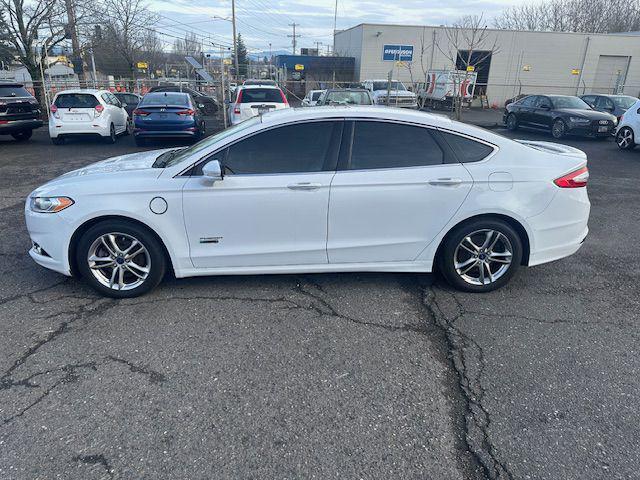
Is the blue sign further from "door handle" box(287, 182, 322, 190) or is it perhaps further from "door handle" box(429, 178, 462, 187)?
"door handle" box(287, 182, 322, 190)

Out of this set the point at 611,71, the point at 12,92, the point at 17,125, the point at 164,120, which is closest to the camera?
the point at 164,120

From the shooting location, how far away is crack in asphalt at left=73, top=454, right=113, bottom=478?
2.36 m

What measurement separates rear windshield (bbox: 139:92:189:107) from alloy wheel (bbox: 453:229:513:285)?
1076 centimetres

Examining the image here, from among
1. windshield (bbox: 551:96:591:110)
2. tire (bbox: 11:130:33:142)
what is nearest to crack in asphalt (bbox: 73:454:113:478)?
tire (bbox: 11:130:33:142)

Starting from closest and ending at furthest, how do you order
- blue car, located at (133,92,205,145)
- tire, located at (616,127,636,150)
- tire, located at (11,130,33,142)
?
blue car, located at (133,92,205,145) < tire, located at (616,127,636,150) < tire, located at (11,130,33,142)

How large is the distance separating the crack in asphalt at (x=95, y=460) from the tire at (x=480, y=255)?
3008 mm

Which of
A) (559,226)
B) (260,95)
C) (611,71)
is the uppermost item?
(611,71)

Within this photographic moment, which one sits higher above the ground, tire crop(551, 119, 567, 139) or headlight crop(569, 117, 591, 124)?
headlight crop(569, 117, 591, 124)

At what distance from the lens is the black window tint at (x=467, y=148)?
4090 mm

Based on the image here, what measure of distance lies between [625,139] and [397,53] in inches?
926

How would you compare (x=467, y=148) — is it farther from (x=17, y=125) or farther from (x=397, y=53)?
(x=397, y=53)

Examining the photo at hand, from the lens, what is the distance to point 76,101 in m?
13.0

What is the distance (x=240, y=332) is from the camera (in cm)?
361

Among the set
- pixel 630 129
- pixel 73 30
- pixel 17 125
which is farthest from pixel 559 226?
pixel 73 30
